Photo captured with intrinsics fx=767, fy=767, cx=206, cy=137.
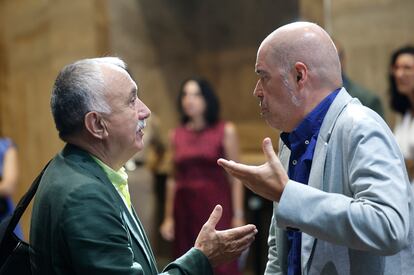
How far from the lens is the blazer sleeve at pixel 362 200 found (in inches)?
92.8

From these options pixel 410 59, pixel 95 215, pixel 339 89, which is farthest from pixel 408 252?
pixel 410 59

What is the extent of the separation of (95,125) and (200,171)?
3.99 metres

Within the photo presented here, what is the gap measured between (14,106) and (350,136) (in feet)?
25.7

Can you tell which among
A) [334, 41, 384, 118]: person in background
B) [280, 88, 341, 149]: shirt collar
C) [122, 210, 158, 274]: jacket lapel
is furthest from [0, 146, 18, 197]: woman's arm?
[280, 88, 341, 149]: shirt collar

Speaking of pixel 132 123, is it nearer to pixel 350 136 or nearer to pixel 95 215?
pixel 95 215

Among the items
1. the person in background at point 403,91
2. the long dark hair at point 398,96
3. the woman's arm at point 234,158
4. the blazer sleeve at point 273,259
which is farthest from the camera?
the woman's arm at point 234,158

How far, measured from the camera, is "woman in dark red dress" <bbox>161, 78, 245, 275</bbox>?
6.67 metres

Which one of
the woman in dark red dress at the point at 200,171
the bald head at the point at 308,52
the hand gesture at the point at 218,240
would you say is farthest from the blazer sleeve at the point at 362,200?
the woman in dark red dress at the point at 200,171

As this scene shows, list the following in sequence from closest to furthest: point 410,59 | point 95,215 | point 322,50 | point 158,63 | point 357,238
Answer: point 357,238 < point 95,215 < point 322,50 < point 410,59 < point 158,63

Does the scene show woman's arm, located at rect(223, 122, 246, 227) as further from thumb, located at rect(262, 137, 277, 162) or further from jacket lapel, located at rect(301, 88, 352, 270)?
thumb, located at rect(262, 137, 277, 162)

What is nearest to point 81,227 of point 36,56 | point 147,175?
point 147,175

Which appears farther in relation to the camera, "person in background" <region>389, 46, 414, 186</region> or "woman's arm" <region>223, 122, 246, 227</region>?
"woman's arm" <region>223, 122, 246, 227</region>

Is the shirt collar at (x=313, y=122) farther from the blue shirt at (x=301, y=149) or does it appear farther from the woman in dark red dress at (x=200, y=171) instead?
the woman in dark red dress at (x=200, y=171)

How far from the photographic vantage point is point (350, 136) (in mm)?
2535
